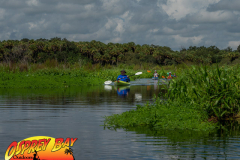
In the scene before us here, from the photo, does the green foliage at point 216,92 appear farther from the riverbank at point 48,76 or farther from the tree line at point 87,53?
the tree line at point 87,53

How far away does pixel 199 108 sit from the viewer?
13688mm

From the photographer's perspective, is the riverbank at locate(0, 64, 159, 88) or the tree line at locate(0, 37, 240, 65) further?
the tree line at locate(0, 37, 240, 65)

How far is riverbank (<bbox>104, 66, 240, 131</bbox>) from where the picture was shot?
41.4 feet

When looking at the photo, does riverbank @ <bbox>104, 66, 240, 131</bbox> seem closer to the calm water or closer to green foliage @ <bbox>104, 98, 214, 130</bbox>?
green foliage @ <bbox>104, 98, 214, 130</bbox>

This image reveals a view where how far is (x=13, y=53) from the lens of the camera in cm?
7650

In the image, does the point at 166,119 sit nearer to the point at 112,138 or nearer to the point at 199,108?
the point at 199,108

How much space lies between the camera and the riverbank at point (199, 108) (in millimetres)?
12633

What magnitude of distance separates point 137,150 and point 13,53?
71618mm

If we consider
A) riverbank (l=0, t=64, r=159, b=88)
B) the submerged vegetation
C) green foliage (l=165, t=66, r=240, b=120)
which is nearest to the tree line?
the submerged vegetation

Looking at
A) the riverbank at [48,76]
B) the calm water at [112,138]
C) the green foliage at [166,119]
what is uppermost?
the riverbank at [48,76]

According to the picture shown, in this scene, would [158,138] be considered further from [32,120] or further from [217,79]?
[32,120]

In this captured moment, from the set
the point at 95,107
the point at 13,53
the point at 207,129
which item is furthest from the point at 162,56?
the point at 207,129

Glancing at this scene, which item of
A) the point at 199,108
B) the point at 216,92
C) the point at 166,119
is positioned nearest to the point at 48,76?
the point at 199,108

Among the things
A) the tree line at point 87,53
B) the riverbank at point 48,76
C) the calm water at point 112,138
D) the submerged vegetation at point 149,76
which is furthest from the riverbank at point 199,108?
the tree line at point 87,53
